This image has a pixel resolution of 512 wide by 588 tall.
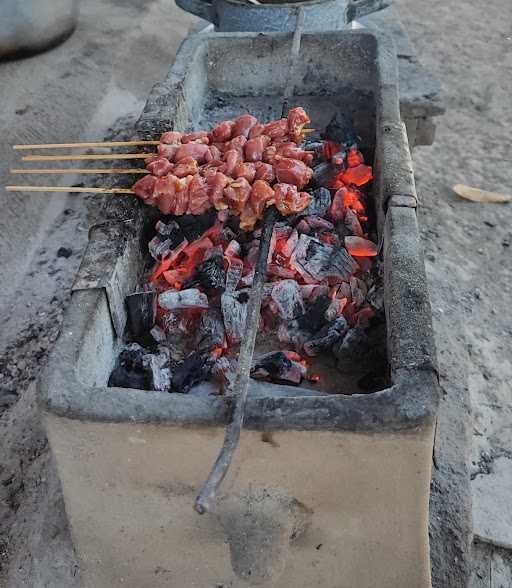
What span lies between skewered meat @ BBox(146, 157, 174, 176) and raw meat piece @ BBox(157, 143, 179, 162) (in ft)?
0.23

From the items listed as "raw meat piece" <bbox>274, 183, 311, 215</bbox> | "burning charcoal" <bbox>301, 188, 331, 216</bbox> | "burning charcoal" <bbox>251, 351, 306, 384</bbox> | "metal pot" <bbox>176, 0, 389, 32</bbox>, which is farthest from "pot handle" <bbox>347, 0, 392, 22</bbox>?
"burning charcoal" <bbox>251, 351, 306, 384</bbox>

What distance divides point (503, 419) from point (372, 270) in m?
1.15

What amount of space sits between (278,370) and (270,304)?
1.37 ft

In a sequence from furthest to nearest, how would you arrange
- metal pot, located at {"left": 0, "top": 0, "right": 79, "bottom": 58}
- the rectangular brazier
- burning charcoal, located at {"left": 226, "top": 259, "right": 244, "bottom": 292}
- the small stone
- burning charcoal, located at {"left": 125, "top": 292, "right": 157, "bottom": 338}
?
1. metal pot, located at {"left": 0, "top": 0, "right": 79, "bottom": 58}
2. the small stone
3. burning charcoal, located at {"left": 226, "top": 259, "right": 244, "bottom": 292}
4. burning charcoal, located at {"left": 125, "top": 292, "right": 157, "bottom": 338}
5. the rectangular brazier

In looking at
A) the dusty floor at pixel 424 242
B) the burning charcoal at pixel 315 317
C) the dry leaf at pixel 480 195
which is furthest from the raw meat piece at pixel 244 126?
the dry leaf at pixel 480 195

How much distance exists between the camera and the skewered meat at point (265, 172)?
3.39 m

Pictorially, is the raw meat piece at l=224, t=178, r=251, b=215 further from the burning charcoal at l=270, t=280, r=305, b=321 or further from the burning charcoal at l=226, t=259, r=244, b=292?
the burning charcoal at l=270, t=280, r=305, b=321

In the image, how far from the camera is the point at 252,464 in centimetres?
217

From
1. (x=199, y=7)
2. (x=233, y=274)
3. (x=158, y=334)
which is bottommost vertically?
(x=158, y=334)

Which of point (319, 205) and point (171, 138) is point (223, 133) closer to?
point (171, 138)

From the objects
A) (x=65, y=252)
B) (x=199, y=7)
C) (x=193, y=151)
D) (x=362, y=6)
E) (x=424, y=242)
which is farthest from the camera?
(x=199, y=7)

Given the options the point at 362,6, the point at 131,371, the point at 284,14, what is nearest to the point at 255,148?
the point at 131,371

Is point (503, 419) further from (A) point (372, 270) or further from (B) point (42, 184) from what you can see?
(B) point (42, 184)

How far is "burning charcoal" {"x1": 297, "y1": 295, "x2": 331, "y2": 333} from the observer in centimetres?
308
